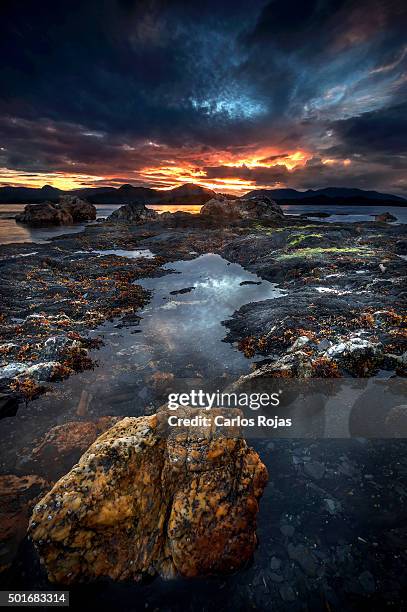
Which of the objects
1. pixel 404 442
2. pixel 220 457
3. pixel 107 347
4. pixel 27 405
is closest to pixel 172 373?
pixel 107 347

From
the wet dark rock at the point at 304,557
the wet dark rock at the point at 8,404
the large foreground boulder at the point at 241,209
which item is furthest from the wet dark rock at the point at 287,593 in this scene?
the large foreground boulder at the point at 241,209

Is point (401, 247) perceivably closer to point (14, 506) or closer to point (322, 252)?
point (322, 252)

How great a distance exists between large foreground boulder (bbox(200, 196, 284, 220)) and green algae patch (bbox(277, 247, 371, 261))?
37162mm

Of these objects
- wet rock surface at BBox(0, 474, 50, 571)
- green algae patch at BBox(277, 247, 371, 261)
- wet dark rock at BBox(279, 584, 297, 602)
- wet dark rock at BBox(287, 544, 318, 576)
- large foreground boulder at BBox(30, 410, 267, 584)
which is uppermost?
green algae patch at BBox(277, 247, 371, 261)

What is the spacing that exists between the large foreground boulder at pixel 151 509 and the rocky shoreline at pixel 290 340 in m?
0.98

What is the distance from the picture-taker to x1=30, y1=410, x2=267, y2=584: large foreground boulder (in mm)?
4992

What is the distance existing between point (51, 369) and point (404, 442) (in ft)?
39.1

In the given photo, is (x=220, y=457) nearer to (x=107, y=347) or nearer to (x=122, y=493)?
(x=122, y=493)

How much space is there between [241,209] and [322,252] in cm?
4212

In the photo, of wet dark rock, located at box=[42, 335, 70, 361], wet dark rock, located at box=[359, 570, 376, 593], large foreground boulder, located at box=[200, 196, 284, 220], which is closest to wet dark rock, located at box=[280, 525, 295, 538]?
wet dark rock, located at box=[359, 570, 376, 593]

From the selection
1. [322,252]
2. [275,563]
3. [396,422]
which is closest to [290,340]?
[396,422]

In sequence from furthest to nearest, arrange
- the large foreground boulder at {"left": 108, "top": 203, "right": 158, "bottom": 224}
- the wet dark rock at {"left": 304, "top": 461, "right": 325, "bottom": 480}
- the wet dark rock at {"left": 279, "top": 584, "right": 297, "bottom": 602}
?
the large foreground boulder at {"left": 108, "top": 203, "right": 158, "bottom": 224}
the wet dark rock at {"left": 304, "top": 461, "right": 325, "bottom": 480}
the wet dark rock at {"left": 279, "top": 584, "right": 297, "bottom": 602}

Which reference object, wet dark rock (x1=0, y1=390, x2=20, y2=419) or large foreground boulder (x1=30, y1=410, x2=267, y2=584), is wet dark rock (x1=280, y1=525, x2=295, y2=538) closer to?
large foreground boulder (x1=30, y1=410, x2=267, y2=584)

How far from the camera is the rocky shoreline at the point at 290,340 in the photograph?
562cm
